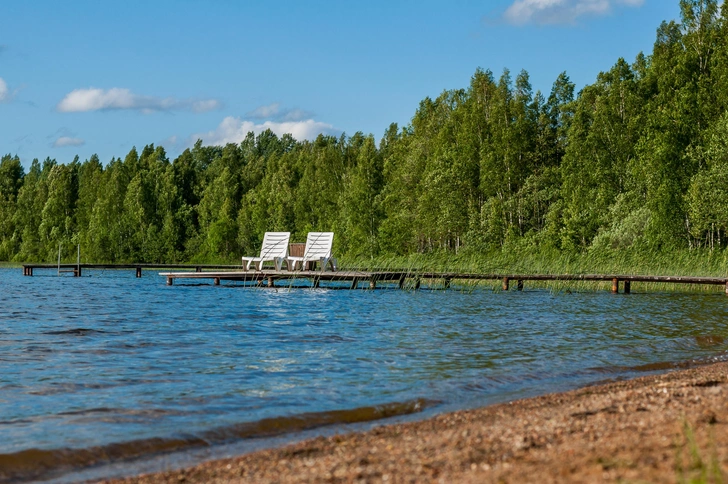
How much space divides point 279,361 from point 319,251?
774 inches

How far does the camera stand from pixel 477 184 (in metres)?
51.2

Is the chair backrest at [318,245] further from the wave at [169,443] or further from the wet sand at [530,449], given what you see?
the wet sand at [530,449]

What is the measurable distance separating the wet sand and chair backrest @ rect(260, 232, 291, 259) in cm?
2512

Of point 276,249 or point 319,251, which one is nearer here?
point 319,251

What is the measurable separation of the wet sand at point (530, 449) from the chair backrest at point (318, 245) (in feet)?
77.6

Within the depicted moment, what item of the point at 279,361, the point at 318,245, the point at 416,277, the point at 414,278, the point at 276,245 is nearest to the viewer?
the point at 279,361

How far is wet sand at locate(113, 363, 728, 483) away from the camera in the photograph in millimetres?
4438

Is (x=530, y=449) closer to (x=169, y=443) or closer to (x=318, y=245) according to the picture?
(x=169, y=443)

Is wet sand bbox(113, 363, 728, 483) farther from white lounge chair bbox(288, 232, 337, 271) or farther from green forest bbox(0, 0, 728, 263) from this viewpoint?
green forest bbox(0, 0, 728, 263)

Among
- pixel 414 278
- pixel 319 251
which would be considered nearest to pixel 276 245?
pixel 319 251

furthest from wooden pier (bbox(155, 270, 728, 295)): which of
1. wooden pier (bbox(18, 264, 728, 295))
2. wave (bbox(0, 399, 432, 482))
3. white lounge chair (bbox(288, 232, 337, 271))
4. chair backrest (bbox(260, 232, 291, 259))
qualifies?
wave (bbox(0, 399, 432, 482))

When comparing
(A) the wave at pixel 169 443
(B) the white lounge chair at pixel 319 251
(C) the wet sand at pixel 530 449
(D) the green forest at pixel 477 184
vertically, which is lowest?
(A) the wave at pixel 169 443

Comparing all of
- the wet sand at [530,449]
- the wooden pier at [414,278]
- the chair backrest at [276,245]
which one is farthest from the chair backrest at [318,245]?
the wet sand at [530,449]

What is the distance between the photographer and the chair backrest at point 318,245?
103 ft
